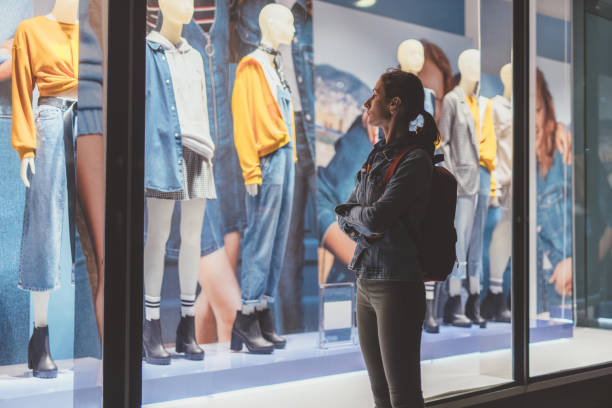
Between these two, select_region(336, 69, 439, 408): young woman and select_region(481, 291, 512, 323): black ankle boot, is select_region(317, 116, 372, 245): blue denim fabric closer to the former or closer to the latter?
select_region(481, 291, 512, 323): black ankle boot

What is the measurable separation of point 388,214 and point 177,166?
155cm

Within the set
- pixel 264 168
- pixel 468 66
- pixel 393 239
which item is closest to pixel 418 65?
pixel 468 66

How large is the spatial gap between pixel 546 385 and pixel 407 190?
2362 mm

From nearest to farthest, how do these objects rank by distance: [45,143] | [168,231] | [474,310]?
[45,143]
[168,231]
[474,310]

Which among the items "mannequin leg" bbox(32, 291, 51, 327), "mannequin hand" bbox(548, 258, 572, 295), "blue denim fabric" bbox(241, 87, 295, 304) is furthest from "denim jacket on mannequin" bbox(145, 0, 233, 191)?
"mannequin hand" bbox(548, 258, 572, 295)

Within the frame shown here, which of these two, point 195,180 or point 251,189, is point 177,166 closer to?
point 195,180

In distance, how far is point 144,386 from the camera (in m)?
2.72

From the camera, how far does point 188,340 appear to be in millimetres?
3234

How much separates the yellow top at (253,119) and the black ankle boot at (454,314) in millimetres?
1876

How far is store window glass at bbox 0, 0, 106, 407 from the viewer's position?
2266 mm

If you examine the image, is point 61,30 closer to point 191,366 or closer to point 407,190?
point 407,190

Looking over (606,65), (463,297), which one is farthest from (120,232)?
(606,65)

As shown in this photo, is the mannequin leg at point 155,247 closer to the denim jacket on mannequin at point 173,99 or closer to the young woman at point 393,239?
the denim jacket on mannequin at point 173,99

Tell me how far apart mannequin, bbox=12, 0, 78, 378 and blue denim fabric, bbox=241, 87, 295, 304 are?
4.72ft
